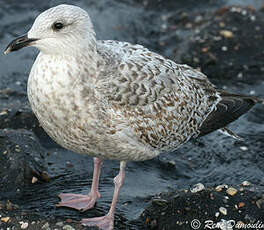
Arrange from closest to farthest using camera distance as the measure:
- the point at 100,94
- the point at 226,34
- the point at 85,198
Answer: the point at 100,94, the point at 85,198, the point at 226,34

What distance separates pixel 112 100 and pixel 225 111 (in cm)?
174

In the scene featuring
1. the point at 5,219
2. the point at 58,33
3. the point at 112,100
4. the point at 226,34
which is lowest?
the point at 5,219

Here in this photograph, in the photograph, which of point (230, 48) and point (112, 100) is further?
point (230, 48)

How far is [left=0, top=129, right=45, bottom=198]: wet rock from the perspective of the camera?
243 inches

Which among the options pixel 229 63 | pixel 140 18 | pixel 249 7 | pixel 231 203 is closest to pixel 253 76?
pixel 229 63

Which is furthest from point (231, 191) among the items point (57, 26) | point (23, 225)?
point (57, 26)

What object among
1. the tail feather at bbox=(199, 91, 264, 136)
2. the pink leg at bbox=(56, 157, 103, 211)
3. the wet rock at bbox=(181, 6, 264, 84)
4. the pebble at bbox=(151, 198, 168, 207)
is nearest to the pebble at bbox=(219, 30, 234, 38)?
the wet rock at bbox=(181, 6, 264, 84)

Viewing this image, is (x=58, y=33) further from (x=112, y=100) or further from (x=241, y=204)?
(x=241, y=204)

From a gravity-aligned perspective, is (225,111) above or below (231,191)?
above

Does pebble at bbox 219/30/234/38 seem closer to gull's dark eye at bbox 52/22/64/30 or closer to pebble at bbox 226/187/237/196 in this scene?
pebble at bbox 226/187/237/196

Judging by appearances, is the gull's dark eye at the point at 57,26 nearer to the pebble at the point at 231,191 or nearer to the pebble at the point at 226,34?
the pebble at the point at 231,191

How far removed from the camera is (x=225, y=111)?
6461mm

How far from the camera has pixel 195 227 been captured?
532cm

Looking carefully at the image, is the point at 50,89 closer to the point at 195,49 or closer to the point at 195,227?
the point at 195,227
